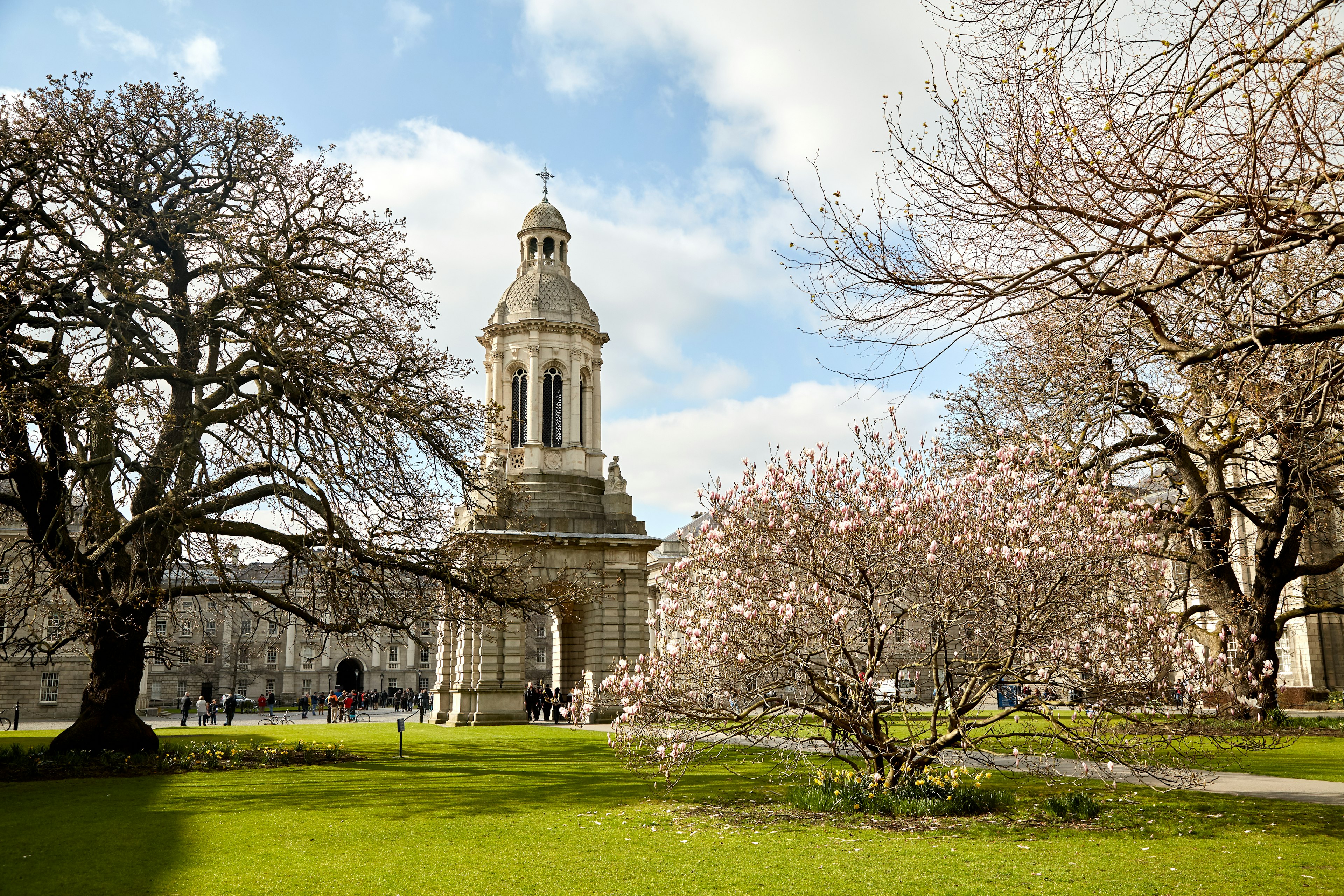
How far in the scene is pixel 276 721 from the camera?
169ft

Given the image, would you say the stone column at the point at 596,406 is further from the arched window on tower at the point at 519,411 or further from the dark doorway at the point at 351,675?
the dark doorway at the point at 351,675

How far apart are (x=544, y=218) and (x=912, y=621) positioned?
118ft

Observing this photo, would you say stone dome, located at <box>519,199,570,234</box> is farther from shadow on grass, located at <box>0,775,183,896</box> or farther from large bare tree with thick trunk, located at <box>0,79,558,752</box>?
shadow on grass, located at <box>0,775,183,896</box>

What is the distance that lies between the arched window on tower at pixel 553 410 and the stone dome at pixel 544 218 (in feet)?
23.1

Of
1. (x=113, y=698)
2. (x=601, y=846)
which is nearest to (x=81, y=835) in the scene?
(x=601, y=846)

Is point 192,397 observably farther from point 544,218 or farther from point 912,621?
point 544,218

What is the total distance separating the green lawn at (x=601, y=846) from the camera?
27.6ft

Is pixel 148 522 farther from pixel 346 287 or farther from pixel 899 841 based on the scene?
pixel 899 841

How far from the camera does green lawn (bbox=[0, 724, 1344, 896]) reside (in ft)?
27.6

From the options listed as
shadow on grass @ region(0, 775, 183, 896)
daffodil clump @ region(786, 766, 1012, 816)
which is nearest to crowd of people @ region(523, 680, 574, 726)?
shadow on grass @ region(0, 775, 183, 896)

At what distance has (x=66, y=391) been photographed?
51.5 feet

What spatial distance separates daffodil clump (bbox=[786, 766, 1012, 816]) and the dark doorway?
251 ft

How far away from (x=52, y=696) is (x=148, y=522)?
160ft

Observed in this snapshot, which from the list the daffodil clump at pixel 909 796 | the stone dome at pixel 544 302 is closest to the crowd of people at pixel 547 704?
the stone dome at pixel 544 302
